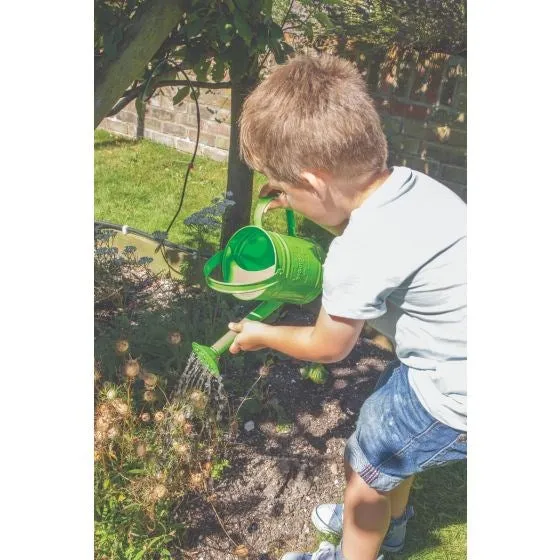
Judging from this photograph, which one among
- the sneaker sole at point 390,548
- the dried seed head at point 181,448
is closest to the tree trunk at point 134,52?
the dried seed head at point 181,448

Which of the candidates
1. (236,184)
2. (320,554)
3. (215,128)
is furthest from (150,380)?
(215,128)

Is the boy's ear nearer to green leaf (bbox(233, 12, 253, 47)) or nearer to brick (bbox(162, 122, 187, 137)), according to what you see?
green leaf (bbox(233, 12, 253, 47))

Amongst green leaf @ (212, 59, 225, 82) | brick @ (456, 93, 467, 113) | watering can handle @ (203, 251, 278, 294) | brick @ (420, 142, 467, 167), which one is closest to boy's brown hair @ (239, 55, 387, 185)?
watering can handle @ (203, 251, 278, 294)

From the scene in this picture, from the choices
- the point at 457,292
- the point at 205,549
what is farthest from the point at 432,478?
the point at 457,292

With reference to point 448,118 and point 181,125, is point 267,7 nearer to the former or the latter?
point 448,118

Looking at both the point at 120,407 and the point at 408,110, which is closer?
the point at 120,407

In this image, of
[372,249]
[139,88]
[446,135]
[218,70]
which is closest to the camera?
[372,249]

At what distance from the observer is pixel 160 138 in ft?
14.8

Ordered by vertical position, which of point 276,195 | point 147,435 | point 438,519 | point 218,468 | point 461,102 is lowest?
point 438,519

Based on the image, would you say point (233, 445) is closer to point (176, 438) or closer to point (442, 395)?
point (176, 438)

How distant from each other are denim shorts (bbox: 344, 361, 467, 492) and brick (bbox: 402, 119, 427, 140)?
2258mm

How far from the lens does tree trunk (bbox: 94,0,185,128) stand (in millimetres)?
1664

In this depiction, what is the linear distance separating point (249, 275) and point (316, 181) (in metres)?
0.50
